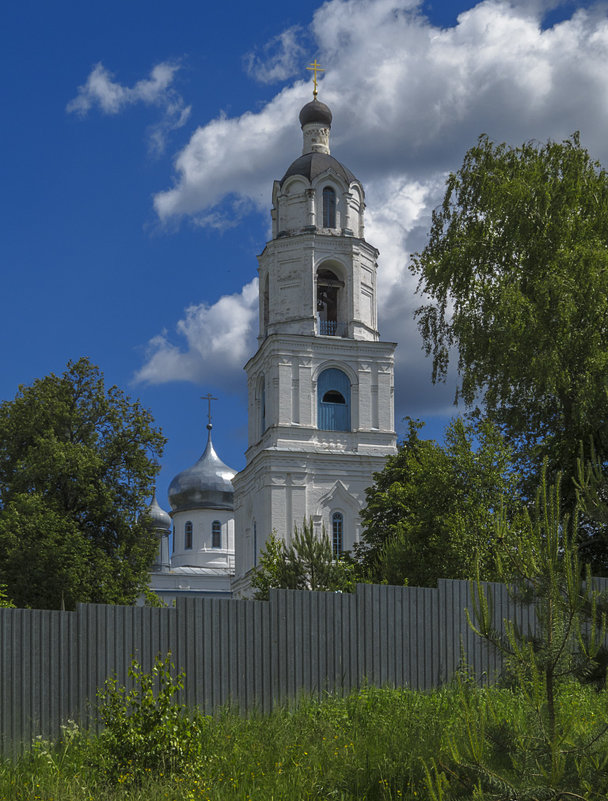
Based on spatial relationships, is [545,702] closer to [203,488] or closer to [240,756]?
Answer: [240,756]

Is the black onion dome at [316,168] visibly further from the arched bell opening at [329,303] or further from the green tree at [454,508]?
the green tree at [454,508]

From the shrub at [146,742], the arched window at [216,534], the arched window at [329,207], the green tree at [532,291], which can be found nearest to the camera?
the shrub at [146,742]

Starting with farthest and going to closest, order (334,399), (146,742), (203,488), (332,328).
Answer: (203,488) < (332,328) < (334,399) < (146,742)

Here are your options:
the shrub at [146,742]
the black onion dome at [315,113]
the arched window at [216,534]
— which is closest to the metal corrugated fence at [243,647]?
the shrub at [146,742]

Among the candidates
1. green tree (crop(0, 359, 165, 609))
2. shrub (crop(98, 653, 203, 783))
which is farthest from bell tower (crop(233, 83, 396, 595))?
shrub (crop(98, 653, 203, 783))

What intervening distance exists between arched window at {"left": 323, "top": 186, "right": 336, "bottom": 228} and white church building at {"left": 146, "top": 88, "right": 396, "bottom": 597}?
4 cm

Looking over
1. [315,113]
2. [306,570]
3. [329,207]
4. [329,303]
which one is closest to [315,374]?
[329,303]

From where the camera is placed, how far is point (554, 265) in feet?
64.4

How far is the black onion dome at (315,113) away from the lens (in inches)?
1973

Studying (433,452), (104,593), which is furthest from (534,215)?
(104,593)

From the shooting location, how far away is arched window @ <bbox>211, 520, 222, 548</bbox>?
7175 centimetres

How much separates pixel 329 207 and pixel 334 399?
870 centimetres

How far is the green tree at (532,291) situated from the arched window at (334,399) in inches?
870

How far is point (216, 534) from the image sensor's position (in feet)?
236
